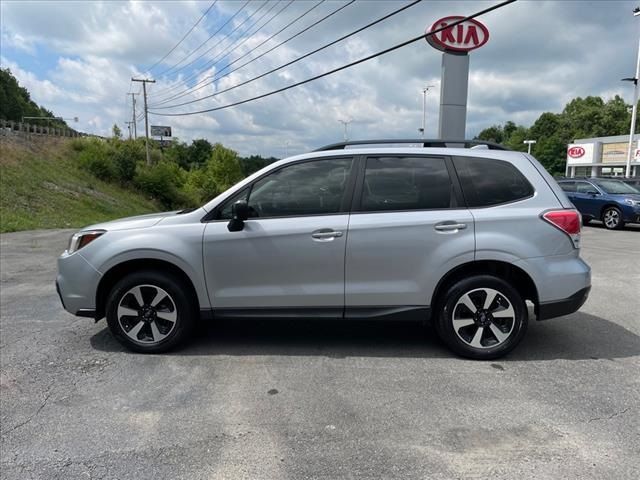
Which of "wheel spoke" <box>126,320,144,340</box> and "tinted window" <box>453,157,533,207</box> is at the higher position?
"tinted window" <box>453,157,533,207</box>

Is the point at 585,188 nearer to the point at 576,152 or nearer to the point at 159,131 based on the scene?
the point at 576,152

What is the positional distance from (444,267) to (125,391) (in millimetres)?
2737

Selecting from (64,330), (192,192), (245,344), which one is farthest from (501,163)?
(192,192)

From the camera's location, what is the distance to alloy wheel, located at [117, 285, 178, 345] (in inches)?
167

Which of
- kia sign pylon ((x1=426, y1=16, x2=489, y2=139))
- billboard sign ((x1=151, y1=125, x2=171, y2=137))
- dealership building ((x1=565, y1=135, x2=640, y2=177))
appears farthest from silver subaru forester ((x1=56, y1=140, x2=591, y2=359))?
billboard sign ((x1=151, y1=125, x2=171, y2=137))

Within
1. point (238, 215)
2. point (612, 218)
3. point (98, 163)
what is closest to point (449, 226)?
point (238, 215)

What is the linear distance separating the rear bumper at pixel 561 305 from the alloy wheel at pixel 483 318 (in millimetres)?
285

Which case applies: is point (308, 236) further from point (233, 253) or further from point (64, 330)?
point (64, 330)

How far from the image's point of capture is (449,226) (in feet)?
13.2

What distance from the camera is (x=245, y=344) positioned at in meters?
4.58

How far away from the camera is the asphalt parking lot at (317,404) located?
2.72 metres

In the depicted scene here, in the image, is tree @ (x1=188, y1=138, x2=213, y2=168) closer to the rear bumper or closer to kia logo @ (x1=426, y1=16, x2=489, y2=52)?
kia logo @ (x1=426, y1=16, x2=489, y2=52)

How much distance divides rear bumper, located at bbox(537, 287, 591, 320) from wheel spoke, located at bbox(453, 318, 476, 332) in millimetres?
618

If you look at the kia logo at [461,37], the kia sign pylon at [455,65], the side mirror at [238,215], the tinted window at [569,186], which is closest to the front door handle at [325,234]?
the side mirror at [238,215]
